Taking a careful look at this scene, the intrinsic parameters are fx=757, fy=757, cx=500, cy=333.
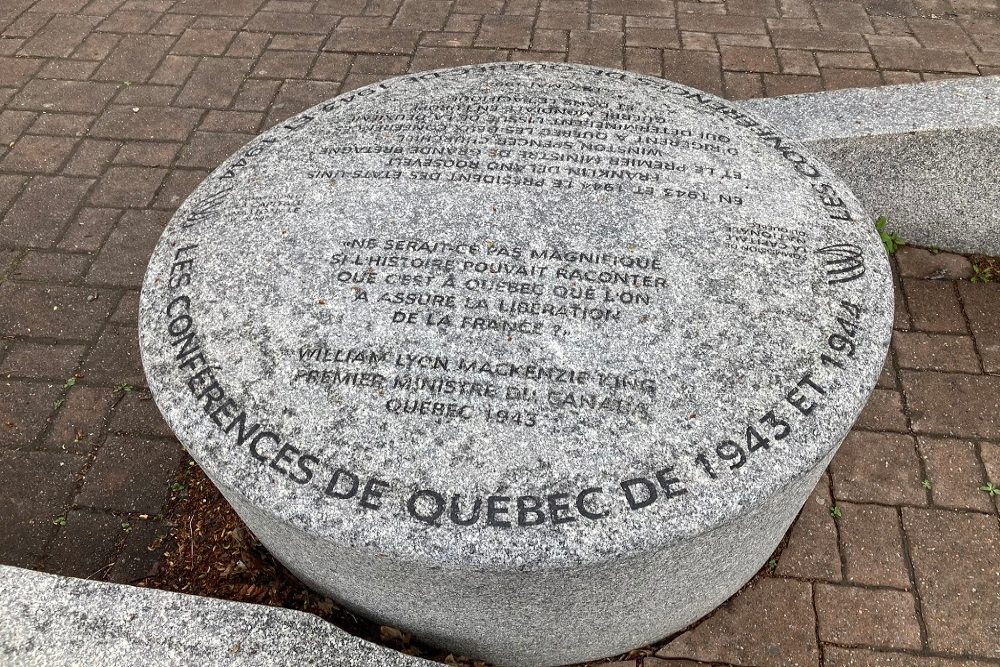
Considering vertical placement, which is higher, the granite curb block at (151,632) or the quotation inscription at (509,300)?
the quotation inscription at (509,300)

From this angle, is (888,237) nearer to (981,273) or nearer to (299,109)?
(981,273)

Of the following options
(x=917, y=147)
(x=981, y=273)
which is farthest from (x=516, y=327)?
(x=981, y=273)

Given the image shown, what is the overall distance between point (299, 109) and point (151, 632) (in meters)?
→ 2.90

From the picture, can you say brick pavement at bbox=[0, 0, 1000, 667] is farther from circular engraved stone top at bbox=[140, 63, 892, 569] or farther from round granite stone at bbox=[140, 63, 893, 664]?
circular engraved stone top at bbox=[140, 63, 892, 569]

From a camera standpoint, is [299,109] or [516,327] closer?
[516,327]

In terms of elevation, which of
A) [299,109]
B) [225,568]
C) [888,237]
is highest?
[299,109]

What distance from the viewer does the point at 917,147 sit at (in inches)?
113

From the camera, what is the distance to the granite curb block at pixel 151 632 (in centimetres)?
168

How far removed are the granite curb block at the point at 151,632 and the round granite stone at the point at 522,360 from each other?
16 cm

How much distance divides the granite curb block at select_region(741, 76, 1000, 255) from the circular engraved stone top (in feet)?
1.78

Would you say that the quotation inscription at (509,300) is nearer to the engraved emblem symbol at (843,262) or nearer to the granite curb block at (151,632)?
the engraved emblem symbol at (843,262)

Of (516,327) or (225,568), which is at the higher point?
(516,327)

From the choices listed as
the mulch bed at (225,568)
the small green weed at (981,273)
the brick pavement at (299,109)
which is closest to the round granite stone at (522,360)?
the mulch bed at (225,568)

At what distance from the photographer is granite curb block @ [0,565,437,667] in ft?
5.50
